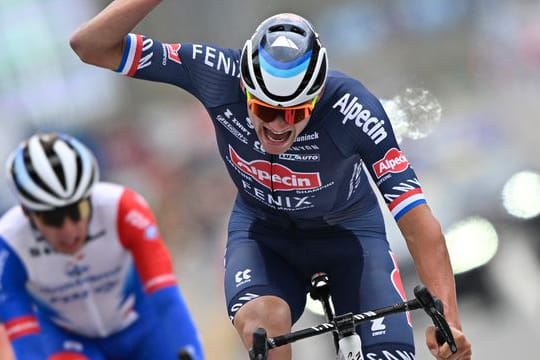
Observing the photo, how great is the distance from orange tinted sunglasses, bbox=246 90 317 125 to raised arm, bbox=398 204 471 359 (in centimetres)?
67

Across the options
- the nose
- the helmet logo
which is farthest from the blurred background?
the helmet logo

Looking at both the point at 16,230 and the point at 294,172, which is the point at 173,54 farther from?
the point at 16,230

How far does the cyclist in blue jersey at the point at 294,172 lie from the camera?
6219mm

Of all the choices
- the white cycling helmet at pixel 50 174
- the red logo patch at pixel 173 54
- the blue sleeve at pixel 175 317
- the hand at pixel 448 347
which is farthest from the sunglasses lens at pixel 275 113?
the blue sleeve at pixel 175 317

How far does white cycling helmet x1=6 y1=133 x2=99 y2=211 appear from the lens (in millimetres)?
7523

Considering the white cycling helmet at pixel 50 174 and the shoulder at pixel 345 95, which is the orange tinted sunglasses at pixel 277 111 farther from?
the white cycling helmet at pixel 50 174

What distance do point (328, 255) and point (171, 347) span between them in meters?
1.42

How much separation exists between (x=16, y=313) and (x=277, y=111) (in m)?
2.28

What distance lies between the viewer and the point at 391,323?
21.3 feet

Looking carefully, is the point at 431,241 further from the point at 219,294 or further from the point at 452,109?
the point at 452,109

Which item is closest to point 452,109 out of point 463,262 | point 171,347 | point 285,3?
point 285,3

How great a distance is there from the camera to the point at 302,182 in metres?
6.71

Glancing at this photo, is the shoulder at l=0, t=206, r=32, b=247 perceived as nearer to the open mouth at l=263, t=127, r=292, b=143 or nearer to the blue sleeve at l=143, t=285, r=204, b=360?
the blue sleeve at l=143, t=285, r=204, b=360

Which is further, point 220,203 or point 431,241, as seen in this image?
point 220,203
